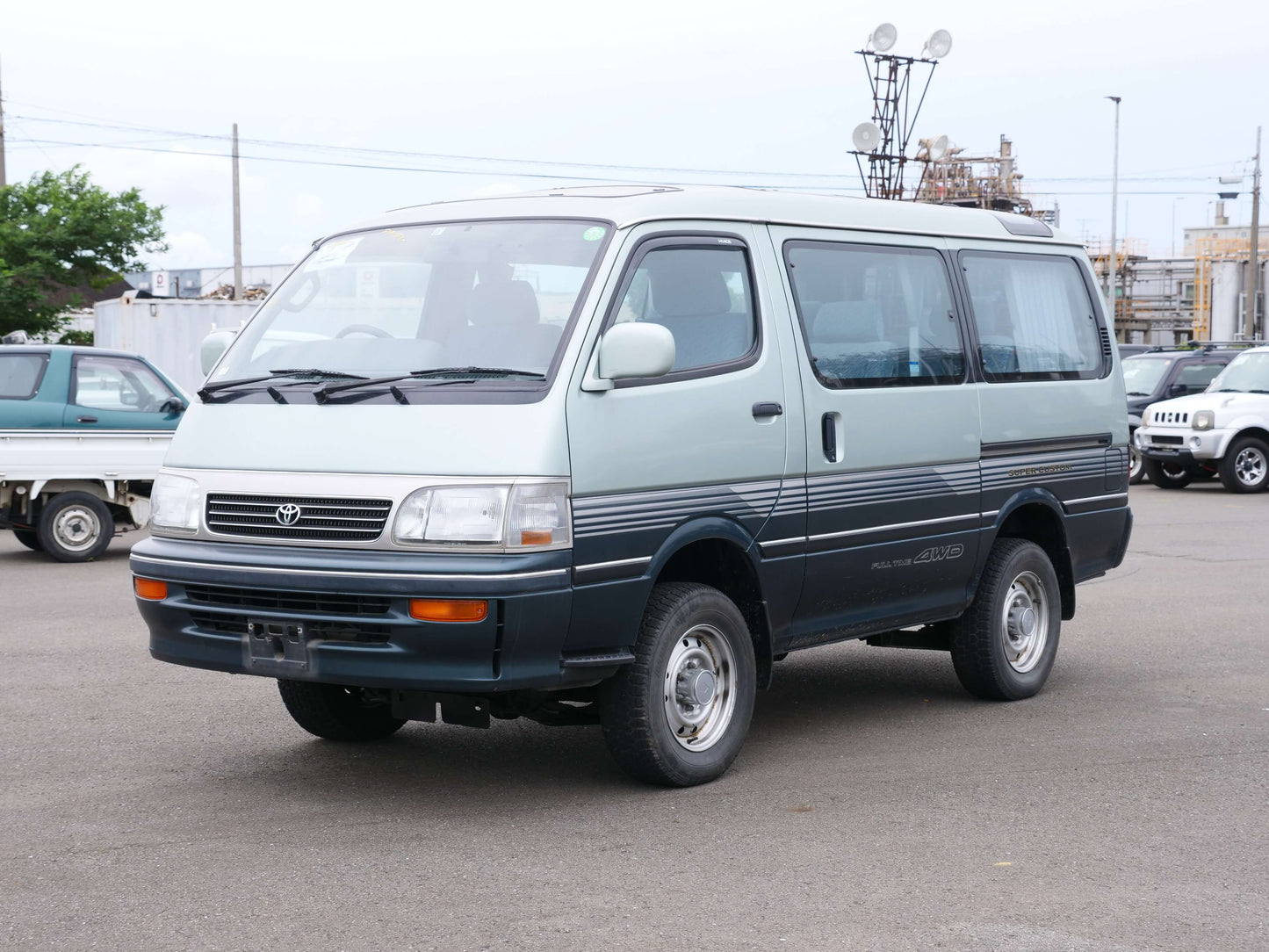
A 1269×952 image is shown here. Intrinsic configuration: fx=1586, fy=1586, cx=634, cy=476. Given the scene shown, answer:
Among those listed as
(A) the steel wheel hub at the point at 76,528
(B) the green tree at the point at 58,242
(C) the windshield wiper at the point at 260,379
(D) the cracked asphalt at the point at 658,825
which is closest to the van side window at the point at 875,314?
(D) the cracked asphalt at the point at 658,825

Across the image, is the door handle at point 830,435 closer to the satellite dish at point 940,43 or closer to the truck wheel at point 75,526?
the truck wheel at point 75,526

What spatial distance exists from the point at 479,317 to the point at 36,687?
12.1 feet

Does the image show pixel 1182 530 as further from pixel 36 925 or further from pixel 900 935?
pixel 36 925

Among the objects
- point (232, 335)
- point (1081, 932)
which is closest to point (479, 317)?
point (232, 335)

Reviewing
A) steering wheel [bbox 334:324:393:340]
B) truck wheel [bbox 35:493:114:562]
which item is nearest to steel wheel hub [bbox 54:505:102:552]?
truck wheel [bbox 35:493:114:562]

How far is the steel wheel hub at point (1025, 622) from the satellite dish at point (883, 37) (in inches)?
1258

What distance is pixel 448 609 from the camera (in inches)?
201

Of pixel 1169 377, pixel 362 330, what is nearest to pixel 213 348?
pixel 362 330

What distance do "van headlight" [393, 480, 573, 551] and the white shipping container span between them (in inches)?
937

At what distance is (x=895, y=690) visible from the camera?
7.99 metres

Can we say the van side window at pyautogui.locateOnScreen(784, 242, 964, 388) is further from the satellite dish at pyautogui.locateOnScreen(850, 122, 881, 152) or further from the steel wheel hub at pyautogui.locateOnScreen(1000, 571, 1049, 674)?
the satellite dish at pyautogui.locateOnScreen(850, 122, 881, 152)

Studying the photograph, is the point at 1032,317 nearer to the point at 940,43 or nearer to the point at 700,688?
the point at 700,688

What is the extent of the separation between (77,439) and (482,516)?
9486mm

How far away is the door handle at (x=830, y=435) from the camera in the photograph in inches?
249
